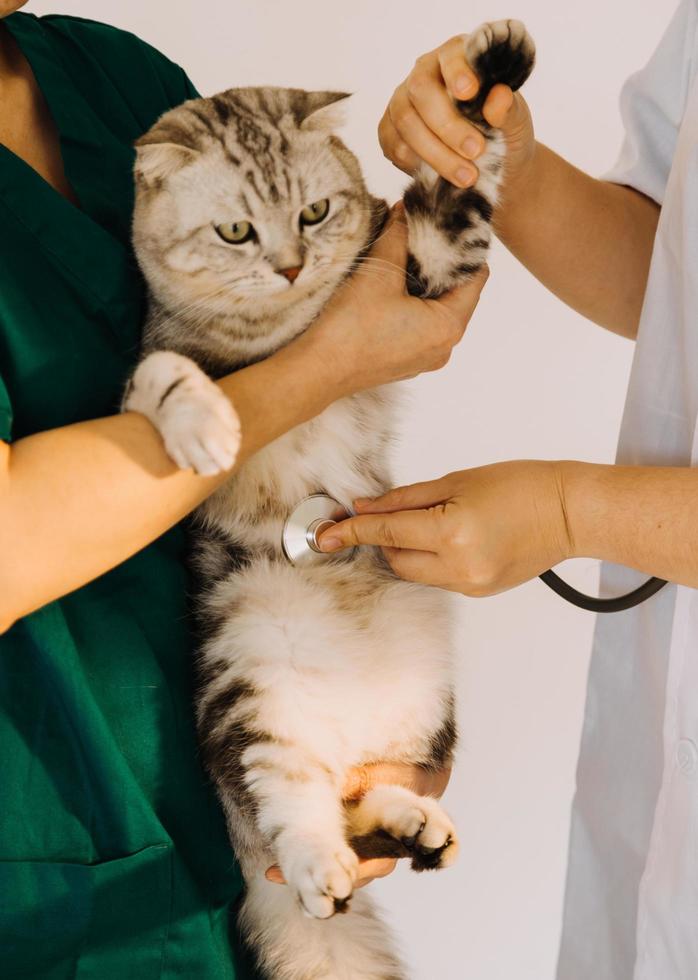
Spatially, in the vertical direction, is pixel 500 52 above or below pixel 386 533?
above

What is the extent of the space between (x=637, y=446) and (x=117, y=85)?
75 centimetres

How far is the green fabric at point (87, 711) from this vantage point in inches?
35.6

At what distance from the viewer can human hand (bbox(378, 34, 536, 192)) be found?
101 centimetres

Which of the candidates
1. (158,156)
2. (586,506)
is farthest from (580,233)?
(158,156)

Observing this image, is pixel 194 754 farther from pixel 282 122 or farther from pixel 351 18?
pixel 351 18

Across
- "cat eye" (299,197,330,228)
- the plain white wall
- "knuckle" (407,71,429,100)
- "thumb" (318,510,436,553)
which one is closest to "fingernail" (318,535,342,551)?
"thumb" (318,510,436,553)

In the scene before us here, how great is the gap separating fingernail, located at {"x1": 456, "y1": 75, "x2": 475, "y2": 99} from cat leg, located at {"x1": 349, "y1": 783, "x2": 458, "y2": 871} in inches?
30.1

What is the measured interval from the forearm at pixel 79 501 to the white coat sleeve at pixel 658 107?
2.38 ft

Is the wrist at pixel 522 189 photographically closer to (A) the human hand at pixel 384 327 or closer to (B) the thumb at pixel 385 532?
(A) the human hand at pixel 384 327

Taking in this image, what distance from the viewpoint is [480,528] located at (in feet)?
3.36

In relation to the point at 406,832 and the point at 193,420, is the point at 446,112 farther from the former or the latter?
the point at 406,832

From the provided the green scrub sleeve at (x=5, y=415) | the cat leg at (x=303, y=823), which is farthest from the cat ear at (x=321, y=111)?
the cat leg at (x=303, y=823)

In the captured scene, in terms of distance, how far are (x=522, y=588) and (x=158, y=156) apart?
117 centimetres

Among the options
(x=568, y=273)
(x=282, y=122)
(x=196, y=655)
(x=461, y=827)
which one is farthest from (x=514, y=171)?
(x=461, y=827)
